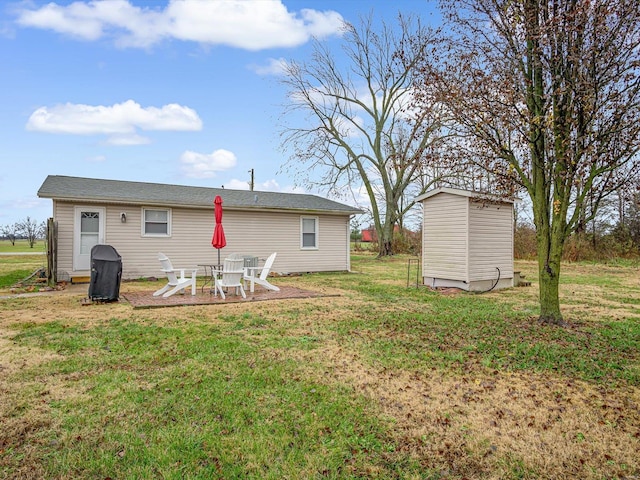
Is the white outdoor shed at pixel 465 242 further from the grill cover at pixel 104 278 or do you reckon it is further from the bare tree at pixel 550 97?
the grill cover at pixel 104 278

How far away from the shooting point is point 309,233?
14742 millimetres

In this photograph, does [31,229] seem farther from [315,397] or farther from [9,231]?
[315,397]

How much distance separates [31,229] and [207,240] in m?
28.7

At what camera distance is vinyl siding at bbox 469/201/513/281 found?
10.2m

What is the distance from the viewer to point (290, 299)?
845cm

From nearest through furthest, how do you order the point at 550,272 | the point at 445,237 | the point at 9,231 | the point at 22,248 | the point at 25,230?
the point at 550,272 < the point at 445,237 < the point at 22,248 < the point at 25,230 < the point at 9,231

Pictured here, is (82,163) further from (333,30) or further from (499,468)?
(499,468)

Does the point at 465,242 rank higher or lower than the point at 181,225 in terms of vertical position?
lower

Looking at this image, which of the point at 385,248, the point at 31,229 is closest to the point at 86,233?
the point at 385,248

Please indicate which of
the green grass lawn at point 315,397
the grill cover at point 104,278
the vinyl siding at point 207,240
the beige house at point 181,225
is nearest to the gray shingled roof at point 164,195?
the beige house at point 181,225

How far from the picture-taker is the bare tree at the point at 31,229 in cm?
3284

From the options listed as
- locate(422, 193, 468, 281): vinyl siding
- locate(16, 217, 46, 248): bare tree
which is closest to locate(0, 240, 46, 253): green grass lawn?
locate(16, 217, 46, 248): bare tree

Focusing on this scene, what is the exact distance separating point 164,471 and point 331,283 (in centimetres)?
945

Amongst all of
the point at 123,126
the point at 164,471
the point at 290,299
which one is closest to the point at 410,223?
the point at 123,126
